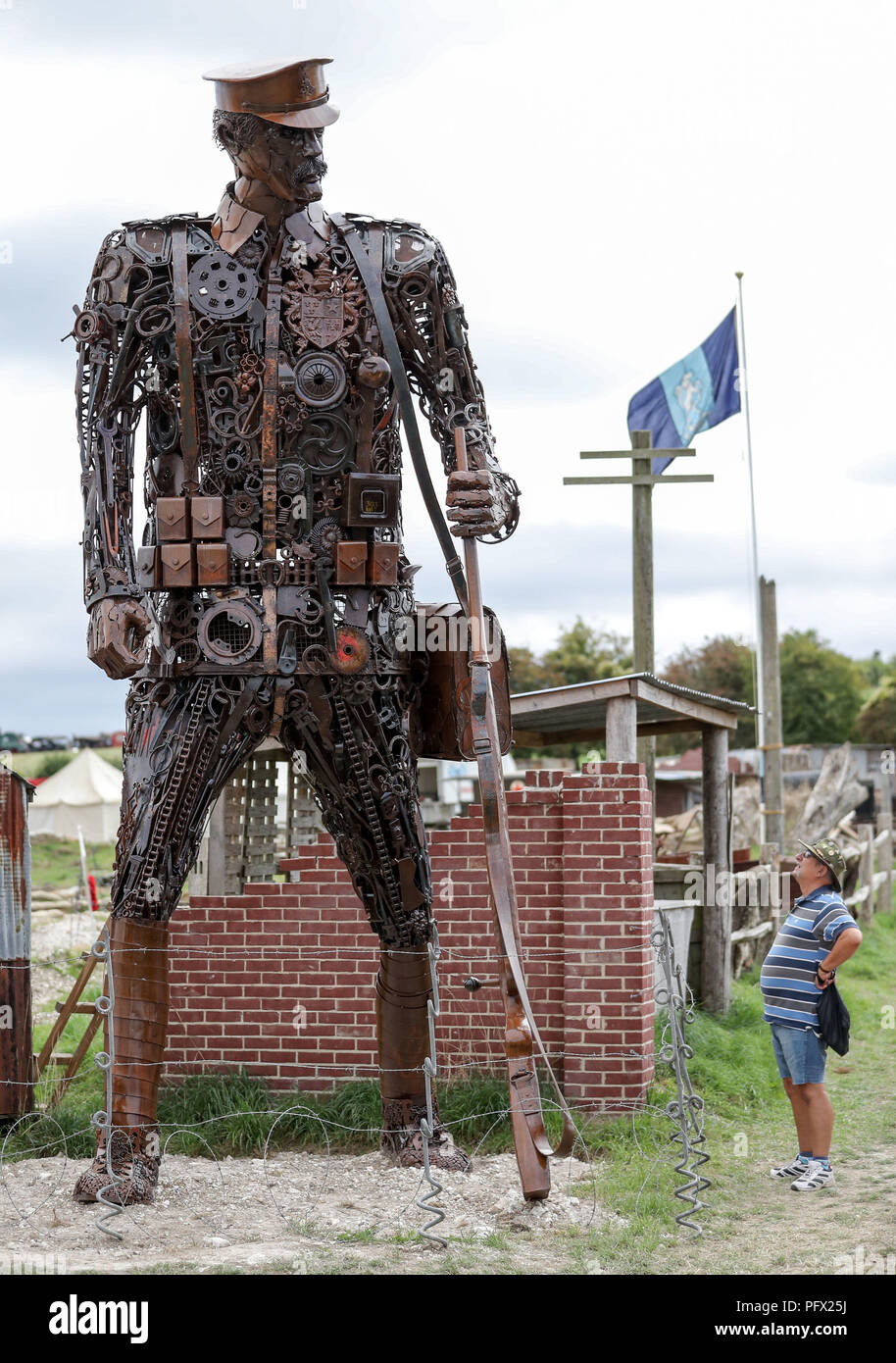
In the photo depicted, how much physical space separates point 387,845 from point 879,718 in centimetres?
4206

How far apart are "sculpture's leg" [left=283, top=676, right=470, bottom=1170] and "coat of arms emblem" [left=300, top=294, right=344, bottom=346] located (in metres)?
1.18

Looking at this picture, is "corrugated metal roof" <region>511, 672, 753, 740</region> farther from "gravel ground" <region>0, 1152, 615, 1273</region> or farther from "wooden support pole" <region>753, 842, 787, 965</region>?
"gravel ground" <region>0, 1152, 615, 1273</region>

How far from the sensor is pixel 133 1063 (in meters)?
5.18

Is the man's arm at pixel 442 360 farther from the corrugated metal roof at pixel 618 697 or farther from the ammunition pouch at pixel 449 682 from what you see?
the corrugated metal roof at pixel 618 697

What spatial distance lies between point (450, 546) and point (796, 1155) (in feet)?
10.4

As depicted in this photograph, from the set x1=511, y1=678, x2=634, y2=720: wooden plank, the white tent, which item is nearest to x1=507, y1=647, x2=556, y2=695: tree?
the white tent

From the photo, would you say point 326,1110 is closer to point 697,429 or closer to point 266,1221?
point 266,1221

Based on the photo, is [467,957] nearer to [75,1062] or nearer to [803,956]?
[803,956]

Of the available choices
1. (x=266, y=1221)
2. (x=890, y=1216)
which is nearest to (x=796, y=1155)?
(x=890, y=1216)

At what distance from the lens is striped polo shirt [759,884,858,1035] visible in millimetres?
6262

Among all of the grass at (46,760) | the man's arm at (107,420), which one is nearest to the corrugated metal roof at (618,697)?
the man's arm at (107,420)

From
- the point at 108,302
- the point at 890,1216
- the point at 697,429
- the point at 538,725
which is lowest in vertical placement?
the point at 890,1216

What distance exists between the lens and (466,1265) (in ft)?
15.2

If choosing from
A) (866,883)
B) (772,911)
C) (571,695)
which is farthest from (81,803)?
(571,695)
